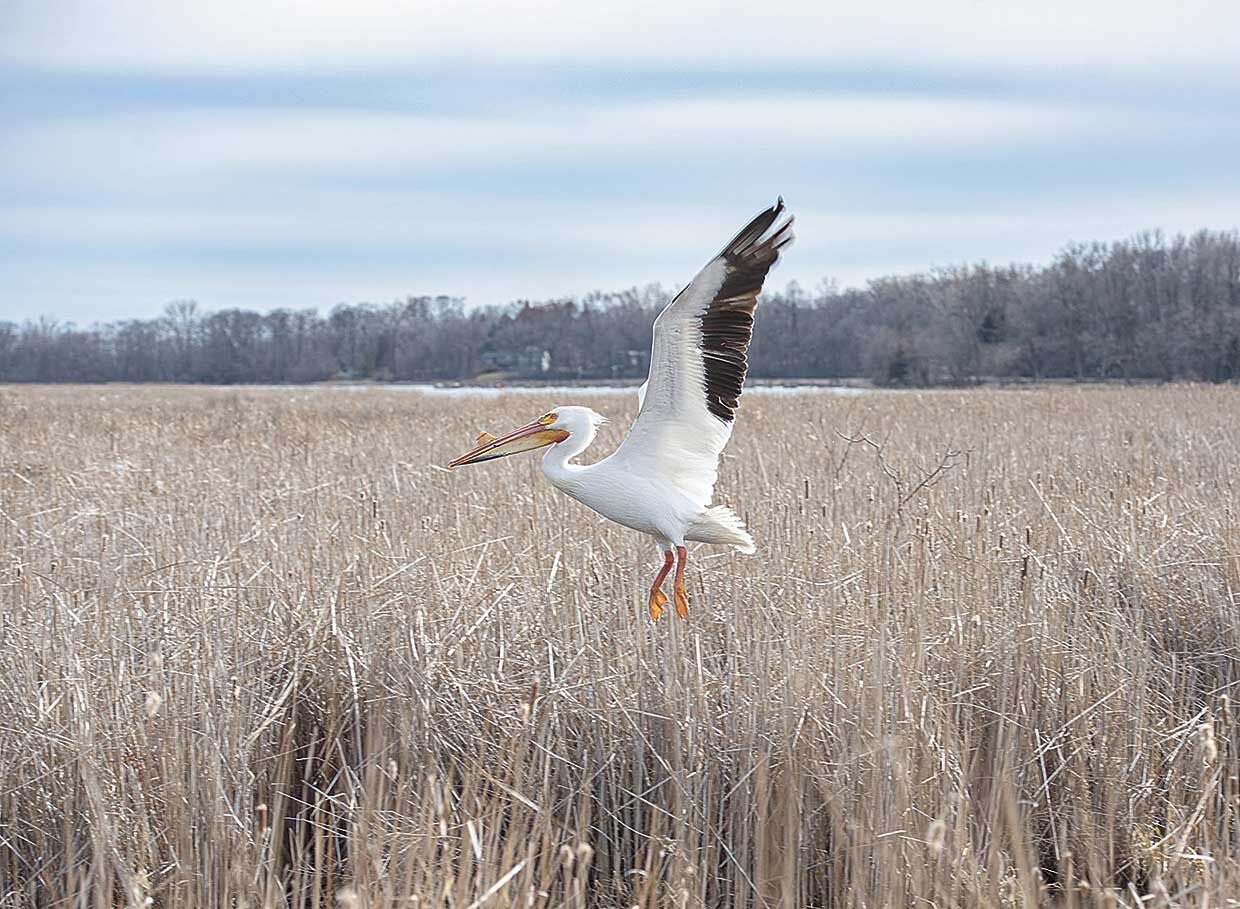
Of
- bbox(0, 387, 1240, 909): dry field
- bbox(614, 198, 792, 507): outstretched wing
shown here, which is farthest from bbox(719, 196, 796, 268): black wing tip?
bbox(0, 387, 1240, 909): dry field

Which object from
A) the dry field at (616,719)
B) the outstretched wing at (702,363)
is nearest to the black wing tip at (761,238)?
the outstretched wing at (702,363)

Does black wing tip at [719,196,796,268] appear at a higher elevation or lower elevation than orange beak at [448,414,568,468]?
higher

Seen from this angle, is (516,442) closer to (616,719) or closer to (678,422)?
(678,422)

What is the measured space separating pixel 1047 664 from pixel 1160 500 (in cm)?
304

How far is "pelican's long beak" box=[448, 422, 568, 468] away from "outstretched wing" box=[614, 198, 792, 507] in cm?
19

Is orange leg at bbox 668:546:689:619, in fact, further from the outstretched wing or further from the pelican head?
the pelican head

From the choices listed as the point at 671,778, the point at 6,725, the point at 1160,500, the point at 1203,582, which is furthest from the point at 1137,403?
the point at 6,725

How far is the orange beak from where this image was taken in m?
2.95

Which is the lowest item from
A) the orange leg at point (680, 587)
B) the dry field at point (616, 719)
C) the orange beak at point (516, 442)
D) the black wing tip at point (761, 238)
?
the dry field at point (616, 719)

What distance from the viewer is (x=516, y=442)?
3.02 m

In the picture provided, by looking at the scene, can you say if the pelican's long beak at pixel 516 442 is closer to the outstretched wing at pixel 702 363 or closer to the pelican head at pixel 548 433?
the pelican head at pixel 548 433

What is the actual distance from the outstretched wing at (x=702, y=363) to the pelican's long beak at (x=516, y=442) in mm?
193

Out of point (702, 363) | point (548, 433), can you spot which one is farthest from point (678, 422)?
point (548, 433)

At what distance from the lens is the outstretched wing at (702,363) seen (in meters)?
2.93
